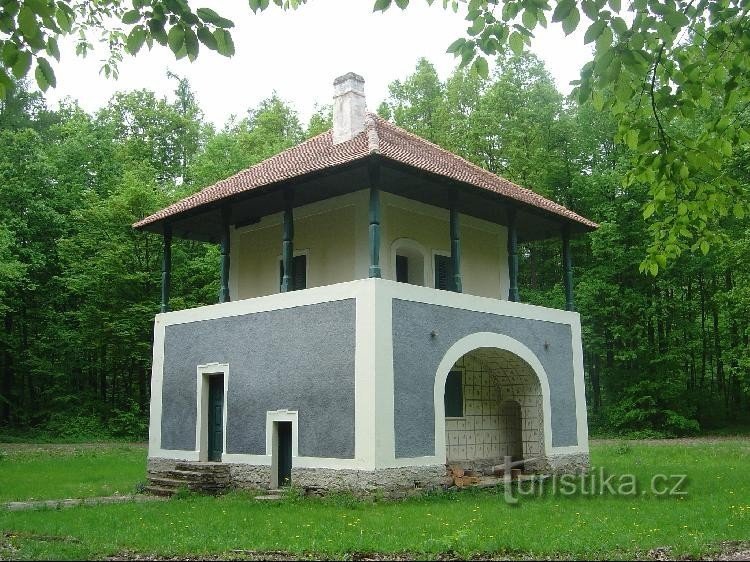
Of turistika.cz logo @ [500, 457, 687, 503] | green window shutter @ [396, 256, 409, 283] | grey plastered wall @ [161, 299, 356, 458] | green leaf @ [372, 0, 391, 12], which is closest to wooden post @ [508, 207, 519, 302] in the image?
green window shutter @ [396, 256, 409, 283]

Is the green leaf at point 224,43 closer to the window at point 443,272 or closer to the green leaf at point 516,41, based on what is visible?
the green leaf at point 516,41

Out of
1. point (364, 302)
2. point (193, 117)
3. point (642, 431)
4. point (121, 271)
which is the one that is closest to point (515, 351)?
point (364, 302)

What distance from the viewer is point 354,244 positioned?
16.3 meters

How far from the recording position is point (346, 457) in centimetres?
1329

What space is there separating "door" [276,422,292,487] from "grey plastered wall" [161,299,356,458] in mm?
333

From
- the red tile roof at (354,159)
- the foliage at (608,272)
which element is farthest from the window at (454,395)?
the foliage at (608,272)

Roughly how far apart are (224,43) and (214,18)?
0.17m

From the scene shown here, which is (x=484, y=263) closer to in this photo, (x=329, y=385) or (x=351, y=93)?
(x=351, y=93)

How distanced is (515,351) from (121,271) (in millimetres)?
20482

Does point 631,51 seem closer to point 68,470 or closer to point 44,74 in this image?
point 44,74

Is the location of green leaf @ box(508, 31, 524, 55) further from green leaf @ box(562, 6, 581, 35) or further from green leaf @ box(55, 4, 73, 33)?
green leaf @ box(55, 4, 73, 33)

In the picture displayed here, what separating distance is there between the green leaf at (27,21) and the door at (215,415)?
13.0m

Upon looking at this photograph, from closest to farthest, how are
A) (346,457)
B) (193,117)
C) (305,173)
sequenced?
(346,457), (305,173), (193,117)

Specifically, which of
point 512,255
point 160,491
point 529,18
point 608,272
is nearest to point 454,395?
point 512,255
